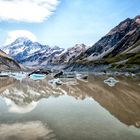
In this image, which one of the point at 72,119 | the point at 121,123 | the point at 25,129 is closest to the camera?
the point at 25,129

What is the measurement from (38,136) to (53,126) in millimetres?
3245

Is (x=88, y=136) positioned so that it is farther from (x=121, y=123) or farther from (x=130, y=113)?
(x=130, y=113)

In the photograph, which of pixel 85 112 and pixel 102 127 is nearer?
pixel 102 127

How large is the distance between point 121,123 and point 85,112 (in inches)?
247

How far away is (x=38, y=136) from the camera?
19.9 metres

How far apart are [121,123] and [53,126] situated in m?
5.90

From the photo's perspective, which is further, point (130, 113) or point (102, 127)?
point (130, 113)

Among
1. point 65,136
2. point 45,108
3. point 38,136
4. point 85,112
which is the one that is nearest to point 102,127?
point 65,136

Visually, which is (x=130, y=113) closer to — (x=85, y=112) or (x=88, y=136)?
(x=85, y=112)

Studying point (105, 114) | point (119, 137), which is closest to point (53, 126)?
point (119, 137)

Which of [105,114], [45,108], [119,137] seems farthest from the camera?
[45,108]

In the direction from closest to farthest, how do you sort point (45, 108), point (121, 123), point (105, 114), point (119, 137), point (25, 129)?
1. point (119, 137)
2. point (25, 129)
3. point (121, 123)
4. point (105, 114)
5. point (45, 108)

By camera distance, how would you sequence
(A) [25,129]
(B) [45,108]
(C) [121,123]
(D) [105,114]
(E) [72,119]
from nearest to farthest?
1. (A) [25,129]
2. (C) [121,123]
3. (E) [72,119]
4. (D) [105,114]
5. (B) [45,108]

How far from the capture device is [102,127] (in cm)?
2270
